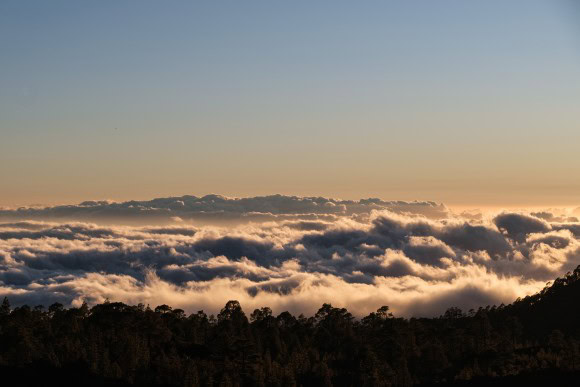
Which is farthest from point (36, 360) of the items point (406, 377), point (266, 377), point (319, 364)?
point (406, 377)

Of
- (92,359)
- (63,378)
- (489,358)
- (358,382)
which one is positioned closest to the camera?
(63,378)

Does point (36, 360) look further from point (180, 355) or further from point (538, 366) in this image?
→ point (538, 366)

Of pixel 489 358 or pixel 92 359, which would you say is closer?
pixel 92 359

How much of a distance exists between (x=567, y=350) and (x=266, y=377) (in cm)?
7556

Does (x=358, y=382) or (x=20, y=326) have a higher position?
(x=20, y=326)

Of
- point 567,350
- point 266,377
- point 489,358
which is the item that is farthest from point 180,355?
point 567,350

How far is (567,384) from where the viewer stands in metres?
166

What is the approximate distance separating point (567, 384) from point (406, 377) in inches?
1301

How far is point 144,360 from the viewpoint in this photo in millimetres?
173125

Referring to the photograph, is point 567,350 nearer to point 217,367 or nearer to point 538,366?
point 538,366

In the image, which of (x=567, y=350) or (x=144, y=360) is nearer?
(x=144, y=360)

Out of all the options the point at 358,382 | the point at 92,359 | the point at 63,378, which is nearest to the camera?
the point at 63,378

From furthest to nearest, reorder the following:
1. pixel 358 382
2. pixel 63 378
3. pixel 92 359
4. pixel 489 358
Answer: pixel 489 358 → pixel 358 382 → pixel 92 359 → pixel 63 378

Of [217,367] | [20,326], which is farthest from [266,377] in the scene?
[20,326]
